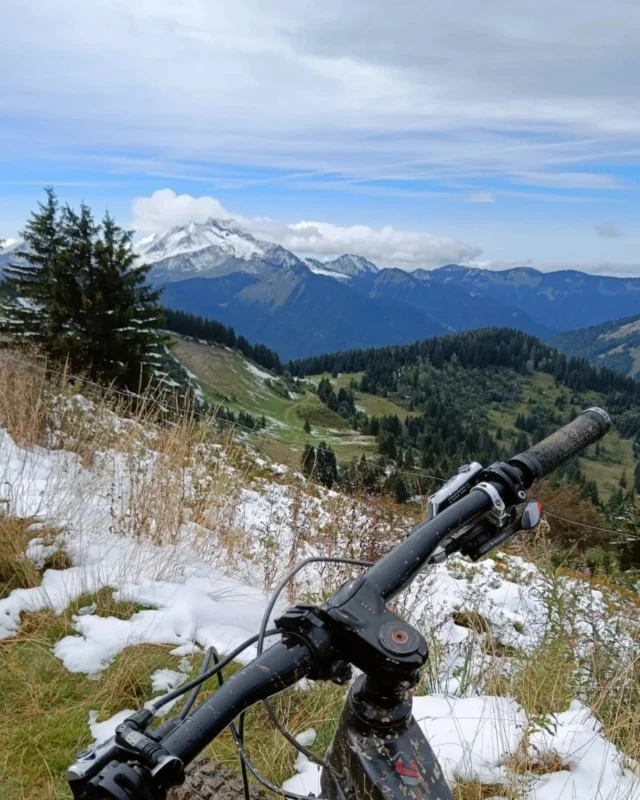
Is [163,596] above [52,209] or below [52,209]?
below

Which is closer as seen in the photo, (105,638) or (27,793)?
(27,793)

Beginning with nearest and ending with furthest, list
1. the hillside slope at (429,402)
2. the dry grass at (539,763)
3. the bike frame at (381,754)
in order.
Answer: the bike frame at (381,754)
the dry grass at (539,763)
the hillside slope at (429,402)

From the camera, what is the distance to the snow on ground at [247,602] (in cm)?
256

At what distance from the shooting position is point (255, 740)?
9.35 feet

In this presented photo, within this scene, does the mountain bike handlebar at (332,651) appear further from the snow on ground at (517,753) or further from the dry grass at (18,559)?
the dry grass at (18,559)

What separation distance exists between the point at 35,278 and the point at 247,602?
100ft

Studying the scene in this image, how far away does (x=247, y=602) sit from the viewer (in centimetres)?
413

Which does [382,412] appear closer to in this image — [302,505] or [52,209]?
[52,209]

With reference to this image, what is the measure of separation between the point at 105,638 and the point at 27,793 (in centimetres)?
107

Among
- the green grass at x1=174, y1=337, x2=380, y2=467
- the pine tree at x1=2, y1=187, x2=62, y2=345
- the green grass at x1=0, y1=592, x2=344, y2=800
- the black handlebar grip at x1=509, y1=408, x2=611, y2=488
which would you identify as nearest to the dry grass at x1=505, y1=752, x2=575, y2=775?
the green grass at x1=0, y1=592, x2=344, y2=800

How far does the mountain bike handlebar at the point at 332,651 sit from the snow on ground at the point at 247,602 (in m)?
1.72

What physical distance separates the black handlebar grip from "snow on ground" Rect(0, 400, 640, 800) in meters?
1.56

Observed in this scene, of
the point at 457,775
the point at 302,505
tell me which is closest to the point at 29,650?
the point at 457,775

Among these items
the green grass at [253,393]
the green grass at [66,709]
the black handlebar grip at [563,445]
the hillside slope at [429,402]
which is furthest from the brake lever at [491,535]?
the green grass at [253,393]
